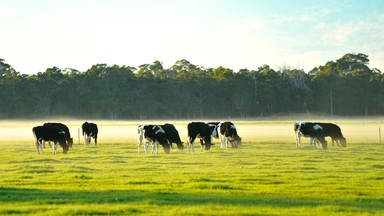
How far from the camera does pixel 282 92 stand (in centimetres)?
11100

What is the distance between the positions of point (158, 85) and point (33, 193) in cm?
9381

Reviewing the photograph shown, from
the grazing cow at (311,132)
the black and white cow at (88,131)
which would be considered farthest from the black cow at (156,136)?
the black and white cow at (88,131)

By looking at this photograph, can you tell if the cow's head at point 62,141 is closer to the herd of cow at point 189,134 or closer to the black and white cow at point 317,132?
the herd of cow at point 189,134

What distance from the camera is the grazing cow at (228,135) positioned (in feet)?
119

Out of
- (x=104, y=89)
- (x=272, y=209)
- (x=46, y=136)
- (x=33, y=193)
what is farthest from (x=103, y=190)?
(x=104, y=89)

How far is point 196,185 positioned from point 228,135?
1912 centimetres

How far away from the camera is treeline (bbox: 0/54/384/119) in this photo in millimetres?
105125

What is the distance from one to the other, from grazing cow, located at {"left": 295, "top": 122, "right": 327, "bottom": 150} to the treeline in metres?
68.5

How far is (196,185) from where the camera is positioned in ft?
58.0

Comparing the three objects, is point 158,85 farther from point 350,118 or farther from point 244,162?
point 244,162

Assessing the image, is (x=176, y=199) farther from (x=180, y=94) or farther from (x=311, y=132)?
(x=180, y=94)

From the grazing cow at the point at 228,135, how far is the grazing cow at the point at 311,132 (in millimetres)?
3953

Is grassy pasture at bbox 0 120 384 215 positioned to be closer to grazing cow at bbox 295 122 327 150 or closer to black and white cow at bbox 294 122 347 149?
grazing cow at bbox 295 122 327 150

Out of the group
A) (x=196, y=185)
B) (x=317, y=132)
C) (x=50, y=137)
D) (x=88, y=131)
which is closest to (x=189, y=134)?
(x=50, y=137)
